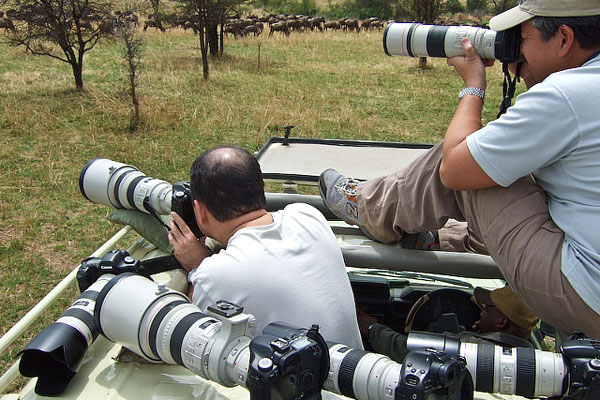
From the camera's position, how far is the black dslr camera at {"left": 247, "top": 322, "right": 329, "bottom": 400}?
1.32 meters

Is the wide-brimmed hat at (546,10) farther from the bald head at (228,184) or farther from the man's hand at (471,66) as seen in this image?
the bald head at (228,184)

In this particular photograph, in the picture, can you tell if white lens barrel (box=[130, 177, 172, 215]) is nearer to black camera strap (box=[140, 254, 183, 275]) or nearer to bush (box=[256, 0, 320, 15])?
black camera strap (box=[140, 254, 183, 275])

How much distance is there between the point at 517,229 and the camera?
1976 mm

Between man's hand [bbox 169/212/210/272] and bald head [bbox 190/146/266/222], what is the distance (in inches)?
13.6

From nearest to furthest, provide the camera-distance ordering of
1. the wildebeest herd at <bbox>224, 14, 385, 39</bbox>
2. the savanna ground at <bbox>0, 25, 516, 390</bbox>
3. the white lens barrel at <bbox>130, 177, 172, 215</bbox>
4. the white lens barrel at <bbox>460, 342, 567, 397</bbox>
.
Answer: the white lens barrel at <bbox>460, 342, 567, 397</bbox> → the white lens barrel at <bbox>130, 177, 172, 215</bbox> → the savanna ground at <bbox>0, 25, 516, 390</bbox> → the wildebeest herd at <bbox>224, 14, 385, 39</bbox>

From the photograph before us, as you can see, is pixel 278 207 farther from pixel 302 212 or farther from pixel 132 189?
pixel 302 212

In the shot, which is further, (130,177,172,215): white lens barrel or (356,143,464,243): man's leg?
(130,177,172,215): white lens barrel

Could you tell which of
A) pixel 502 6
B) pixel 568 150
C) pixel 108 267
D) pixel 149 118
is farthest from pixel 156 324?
pixel 502 6

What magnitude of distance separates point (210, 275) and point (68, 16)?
818 centimetres

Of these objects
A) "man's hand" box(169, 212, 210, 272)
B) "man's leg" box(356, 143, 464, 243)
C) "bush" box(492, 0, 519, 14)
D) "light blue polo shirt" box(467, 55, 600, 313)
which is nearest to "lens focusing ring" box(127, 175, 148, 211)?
"man's hand" box(169, 212, 210, 272)

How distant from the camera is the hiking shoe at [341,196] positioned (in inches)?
114

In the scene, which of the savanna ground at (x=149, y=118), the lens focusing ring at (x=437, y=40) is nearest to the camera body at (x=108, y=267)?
the lens focusing ring at (x=437, y=40)

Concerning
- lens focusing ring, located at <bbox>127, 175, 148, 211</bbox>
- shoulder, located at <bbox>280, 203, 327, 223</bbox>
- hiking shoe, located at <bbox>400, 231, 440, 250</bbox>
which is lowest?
hiking shoe, located at <bbox>400, 231, 440, 250</bbox>

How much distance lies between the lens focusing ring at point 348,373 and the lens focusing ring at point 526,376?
41 centimetres
